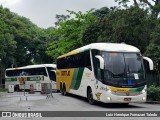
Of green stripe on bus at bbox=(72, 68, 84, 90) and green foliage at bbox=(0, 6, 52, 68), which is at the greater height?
green foliage at bbox=(0, 6, 52, 68)

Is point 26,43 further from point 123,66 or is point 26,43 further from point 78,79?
point 123,66

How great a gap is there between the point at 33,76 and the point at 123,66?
2642cm

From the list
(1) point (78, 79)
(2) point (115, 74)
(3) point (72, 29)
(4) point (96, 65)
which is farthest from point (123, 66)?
(3) point (72, 29)

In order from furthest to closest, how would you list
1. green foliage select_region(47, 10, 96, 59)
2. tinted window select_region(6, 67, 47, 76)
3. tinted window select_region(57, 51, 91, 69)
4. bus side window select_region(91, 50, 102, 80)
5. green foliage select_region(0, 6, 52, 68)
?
green foliage select_region(0, 6, 52, 68), green foliage select_region(47, 10, 96, 59), tinted window select_region(6, 67, 47, 76), tinted window select_region(57, 51, 91, 69), bus side window select_region(91, 50, 102, 80)

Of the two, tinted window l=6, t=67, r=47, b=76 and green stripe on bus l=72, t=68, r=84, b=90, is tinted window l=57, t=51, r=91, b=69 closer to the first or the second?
green stripe on bus l=72, t=68, r=84, b=90

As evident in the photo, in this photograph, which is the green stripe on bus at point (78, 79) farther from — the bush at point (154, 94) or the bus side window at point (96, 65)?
the bush at point (154, 94)

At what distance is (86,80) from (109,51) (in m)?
3.33

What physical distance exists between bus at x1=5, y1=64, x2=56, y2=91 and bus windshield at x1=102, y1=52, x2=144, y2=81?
19963 mm

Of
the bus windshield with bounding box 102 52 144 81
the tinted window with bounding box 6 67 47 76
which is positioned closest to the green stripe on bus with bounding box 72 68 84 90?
the bus windshield with bounding box 102 52 144 81

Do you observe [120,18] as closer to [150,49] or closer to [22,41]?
[150,49]

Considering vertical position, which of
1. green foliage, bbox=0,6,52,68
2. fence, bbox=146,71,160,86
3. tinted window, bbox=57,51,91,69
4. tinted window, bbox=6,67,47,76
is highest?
green foliage, bbox=0,6,52,68

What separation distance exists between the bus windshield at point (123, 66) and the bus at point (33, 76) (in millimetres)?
19963

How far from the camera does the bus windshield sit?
782 inches

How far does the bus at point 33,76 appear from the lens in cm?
4222
